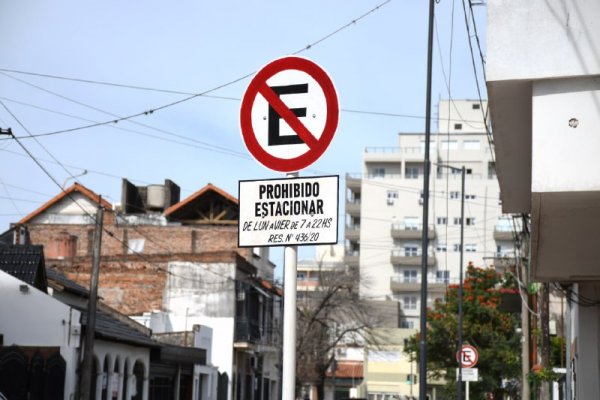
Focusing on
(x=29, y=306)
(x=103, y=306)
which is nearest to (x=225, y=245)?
(x=103, y=306)

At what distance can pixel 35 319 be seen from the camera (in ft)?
112

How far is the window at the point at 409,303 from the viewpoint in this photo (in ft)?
350

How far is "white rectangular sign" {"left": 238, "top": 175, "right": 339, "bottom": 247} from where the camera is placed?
638 cm

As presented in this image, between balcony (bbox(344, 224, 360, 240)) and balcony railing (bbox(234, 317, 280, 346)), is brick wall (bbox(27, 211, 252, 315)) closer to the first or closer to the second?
balcony railing (bbox(234, 317, 280, 346))

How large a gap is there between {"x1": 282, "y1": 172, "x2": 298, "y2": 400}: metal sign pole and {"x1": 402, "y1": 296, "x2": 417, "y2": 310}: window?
10124 centimetres

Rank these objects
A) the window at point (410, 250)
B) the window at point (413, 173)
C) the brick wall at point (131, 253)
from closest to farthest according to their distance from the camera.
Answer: the brick wall at point (131, 253) → the window at point (410, 250) → the window at point (413, 173)

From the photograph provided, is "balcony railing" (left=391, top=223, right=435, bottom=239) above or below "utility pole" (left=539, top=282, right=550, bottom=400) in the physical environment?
above

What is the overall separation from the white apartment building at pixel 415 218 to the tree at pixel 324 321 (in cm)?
3411

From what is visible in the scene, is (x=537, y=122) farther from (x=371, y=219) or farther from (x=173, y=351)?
(x=371, y=219)

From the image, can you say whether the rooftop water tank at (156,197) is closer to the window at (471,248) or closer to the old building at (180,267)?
the old building at (180,267)

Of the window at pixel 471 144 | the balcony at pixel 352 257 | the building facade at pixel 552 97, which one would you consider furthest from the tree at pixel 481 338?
the window at pixel 471 144

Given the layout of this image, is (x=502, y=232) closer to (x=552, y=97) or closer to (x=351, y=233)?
(x=351, y=233)

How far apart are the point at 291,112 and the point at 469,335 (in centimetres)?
4426

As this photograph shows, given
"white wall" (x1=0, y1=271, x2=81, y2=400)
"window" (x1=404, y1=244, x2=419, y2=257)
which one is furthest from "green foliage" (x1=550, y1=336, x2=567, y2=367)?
"window" (x1=404, y1=244, x2=419, y2=257)
